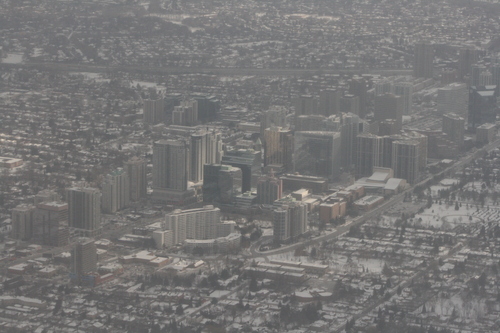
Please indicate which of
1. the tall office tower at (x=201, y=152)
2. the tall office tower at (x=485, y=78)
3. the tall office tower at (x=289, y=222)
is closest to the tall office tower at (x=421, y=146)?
the tall office tower at (x=201, y=152)

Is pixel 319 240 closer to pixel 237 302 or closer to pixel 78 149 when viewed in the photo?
pixel 237 302

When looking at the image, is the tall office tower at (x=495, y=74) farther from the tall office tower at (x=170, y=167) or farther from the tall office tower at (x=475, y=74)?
the tall office tower at (x=170, y=167)

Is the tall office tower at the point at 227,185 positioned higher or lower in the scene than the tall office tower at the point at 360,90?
lower

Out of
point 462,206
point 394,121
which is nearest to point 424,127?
point 394,121

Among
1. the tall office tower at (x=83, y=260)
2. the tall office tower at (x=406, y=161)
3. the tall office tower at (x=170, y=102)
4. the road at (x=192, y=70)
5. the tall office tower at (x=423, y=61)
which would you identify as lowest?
the tall office tower at (x=83, y=260)

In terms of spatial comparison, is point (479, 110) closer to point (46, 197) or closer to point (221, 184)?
point (221, 184)

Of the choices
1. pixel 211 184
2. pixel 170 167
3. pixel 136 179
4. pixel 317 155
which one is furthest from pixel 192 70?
pixel 211 184
